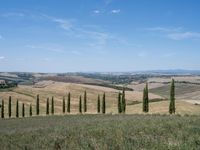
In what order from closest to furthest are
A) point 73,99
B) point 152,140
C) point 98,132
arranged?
1. point 152,140
2. point 98,132
3. point 73,99

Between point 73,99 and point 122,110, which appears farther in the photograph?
point 73,99

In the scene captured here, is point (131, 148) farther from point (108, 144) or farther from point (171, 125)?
point (171, 125)

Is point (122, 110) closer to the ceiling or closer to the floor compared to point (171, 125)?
closer to the floor

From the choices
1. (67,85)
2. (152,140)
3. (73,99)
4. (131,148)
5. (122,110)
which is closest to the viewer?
(131,148)

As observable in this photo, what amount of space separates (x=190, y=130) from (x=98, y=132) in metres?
3.02

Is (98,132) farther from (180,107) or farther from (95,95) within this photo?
(95,95)

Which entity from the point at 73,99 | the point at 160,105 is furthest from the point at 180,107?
the point at 73,99

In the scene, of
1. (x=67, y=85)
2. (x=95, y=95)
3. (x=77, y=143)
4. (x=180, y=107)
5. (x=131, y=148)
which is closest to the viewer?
(x=131, y=148)

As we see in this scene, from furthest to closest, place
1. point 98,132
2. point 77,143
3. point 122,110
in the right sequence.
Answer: point 122,110, point 98,132, point 77,143

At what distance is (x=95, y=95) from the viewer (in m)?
171

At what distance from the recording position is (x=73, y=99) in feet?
512

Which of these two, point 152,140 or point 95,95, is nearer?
point 152,140

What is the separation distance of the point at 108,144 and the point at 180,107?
9597 cm

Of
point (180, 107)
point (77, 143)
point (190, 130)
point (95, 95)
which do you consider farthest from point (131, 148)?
point (95, 95)
